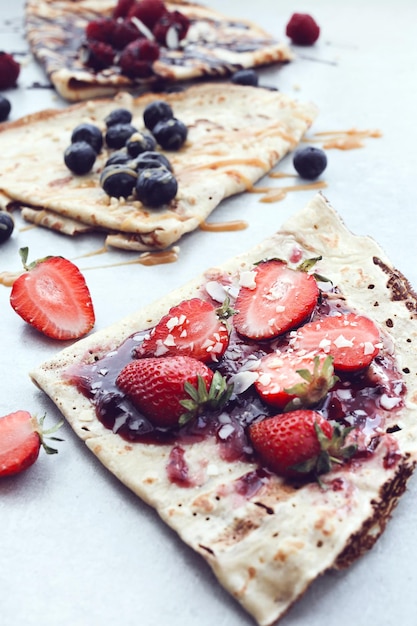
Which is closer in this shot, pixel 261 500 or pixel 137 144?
pixel 261 500

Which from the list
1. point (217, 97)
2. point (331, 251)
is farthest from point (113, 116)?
point (331, 251)

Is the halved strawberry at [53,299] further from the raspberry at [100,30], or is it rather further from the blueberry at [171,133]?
the raspberry at [100,30]

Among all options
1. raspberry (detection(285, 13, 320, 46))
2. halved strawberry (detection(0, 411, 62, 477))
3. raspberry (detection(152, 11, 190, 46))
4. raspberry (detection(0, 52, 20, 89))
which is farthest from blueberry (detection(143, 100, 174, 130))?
halved strawberry (detection(0, 411, 62, 477))

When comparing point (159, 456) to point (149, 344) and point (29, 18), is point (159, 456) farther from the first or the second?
point (29, 18)

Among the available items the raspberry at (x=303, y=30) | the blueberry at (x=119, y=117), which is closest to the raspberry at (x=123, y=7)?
the raspberry at (x=303, y=30)

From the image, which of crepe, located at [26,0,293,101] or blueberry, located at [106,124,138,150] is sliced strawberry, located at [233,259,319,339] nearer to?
blueberry, located at [106,124,138,150]

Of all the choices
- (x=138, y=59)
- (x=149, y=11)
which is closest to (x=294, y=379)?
(x=138, y=59)

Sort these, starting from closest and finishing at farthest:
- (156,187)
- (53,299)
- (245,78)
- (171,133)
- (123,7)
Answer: (53,299) < (156,187) < (171,133) < (245,78) < (123,7)

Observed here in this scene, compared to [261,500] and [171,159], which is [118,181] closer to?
[171,159]
